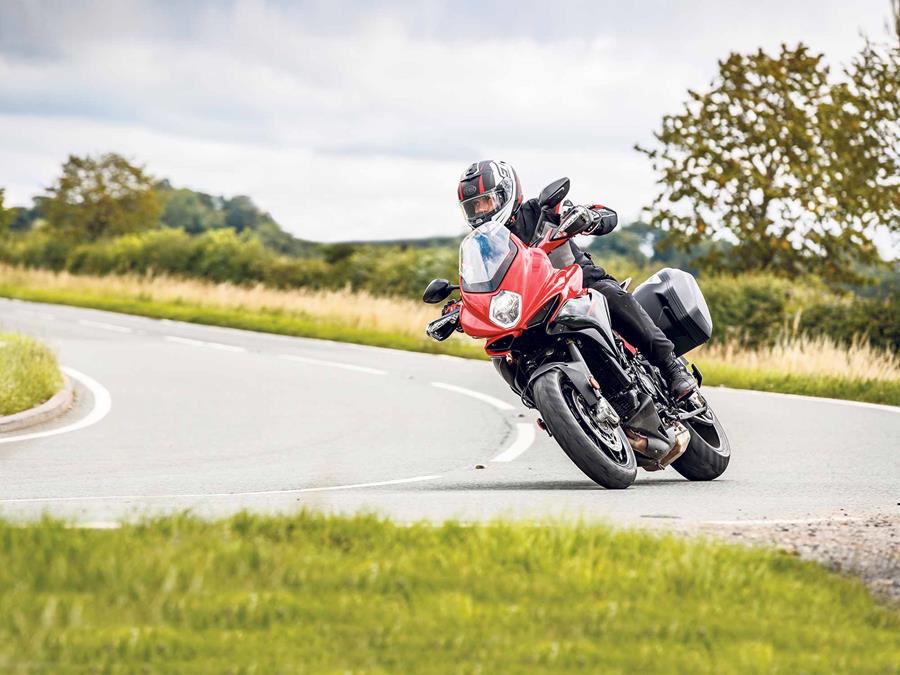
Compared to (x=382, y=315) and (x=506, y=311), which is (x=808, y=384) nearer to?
(x=506, y=311)

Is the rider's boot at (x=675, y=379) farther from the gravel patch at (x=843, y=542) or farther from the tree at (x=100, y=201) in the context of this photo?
the tree at (x=100, y=201)

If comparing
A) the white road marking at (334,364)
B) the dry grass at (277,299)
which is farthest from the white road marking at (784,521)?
the dry grass at (277,299)

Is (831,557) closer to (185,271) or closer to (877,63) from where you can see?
(877,63)

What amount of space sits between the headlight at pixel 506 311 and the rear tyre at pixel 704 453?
1980 mm

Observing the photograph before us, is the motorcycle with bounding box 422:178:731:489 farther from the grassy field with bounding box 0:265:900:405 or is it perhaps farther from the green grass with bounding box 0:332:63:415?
the grassy field with bounding box 0:265:900:405

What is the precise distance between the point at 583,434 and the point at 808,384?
10683 mm

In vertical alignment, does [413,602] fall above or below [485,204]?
below

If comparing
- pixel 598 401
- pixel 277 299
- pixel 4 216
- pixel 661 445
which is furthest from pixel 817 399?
pixel 4 216

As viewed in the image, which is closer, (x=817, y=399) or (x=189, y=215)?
(x=817, y=399)

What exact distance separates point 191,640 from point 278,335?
23.3 m

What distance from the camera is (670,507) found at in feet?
25.2

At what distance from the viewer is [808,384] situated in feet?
58.5

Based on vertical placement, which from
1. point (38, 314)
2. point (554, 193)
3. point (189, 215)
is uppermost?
point (189, 215)

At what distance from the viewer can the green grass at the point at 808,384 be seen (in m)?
16.9
